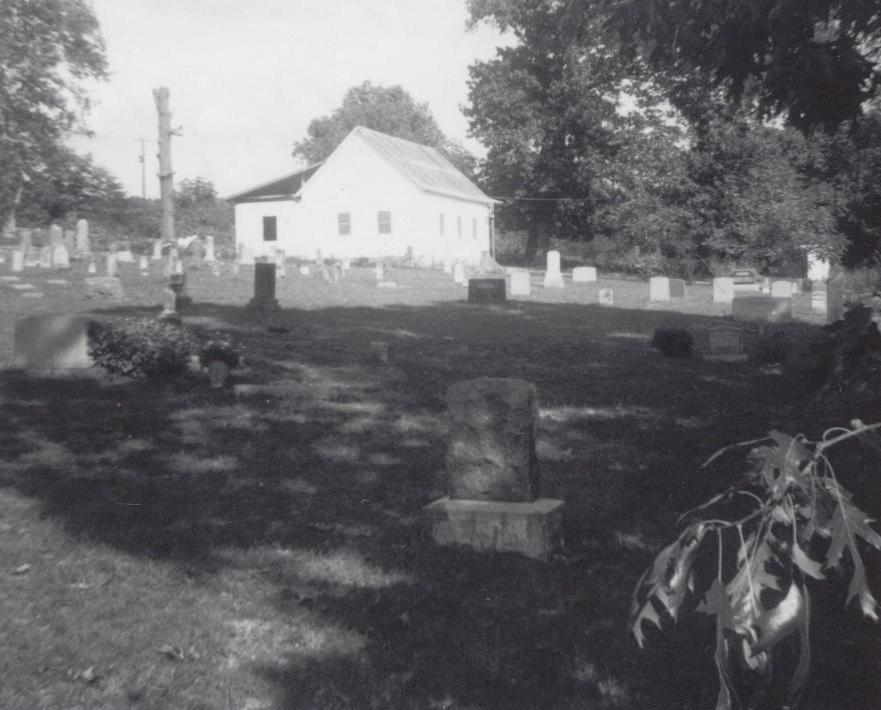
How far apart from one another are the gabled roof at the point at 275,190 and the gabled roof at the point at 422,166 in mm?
4420

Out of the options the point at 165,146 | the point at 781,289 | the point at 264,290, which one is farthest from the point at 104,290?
the point at 781,289

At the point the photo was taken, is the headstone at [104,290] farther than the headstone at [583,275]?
No

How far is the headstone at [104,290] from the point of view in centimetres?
2262

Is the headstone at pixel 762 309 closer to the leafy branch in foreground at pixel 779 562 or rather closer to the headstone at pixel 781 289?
the headstone at pixel 781 289

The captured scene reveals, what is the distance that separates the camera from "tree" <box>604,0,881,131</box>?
30.6ft

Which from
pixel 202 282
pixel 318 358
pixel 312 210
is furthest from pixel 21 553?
pixel 312 210

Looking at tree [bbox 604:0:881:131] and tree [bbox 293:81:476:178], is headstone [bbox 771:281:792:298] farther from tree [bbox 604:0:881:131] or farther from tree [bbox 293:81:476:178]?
tree [bbox 293:81:476:178]

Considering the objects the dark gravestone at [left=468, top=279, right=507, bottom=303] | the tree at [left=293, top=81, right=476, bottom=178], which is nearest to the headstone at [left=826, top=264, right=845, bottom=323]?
the dark gravestone at [left=468, top=279, right=507, bottom=303]

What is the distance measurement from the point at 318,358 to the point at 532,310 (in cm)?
1108

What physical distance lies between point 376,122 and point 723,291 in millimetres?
69634

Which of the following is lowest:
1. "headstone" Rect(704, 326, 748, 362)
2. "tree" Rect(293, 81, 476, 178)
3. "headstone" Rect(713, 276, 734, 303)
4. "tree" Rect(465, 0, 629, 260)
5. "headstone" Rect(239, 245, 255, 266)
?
"headstone" Rect(704, 326, 748, 362)

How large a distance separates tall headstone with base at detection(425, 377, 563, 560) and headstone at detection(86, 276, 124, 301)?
17657mm

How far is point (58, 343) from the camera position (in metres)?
13.1

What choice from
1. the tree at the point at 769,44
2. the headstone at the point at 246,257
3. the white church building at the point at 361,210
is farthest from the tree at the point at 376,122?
the tree at the point at 769,44
